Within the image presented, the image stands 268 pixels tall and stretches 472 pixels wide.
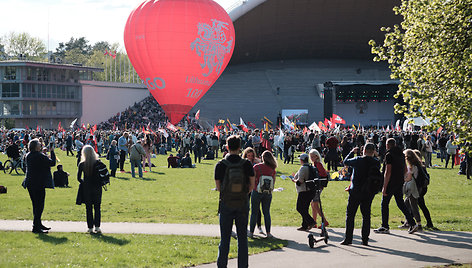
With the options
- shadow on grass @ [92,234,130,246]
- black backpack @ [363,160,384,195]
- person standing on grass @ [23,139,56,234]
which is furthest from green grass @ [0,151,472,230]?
black backpack @ [363,160,384,195]

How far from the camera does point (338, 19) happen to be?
228ft

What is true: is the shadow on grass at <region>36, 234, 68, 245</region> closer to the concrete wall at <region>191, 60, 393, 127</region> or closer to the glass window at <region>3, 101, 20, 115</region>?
the concrete wall at <region>191, 60, 393, 127</region>

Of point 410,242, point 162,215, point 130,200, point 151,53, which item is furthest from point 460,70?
point 151,53

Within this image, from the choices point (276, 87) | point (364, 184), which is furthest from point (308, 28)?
point (364, 184)

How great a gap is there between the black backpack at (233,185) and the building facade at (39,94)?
2622 inches

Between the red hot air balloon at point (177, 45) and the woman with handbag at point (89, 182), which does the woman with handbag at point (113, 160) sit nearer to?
the woman with handbag at point (89, 182)

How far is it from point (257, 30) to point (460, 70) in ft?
199

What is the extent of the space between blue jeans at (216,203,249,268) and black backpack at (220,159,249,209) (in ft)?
0.33

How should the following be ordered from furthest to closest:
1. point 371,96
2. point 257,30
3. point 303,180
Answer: point 257,30 < point 371,96 < point 303,180

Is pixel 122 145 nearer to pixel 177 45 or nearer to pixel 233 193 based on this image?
pixel 177 45

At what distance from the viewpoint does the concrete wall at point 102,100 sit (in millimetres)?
74062

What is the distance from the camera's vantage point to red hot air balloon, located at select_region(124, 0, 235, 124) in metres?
A: 37.7

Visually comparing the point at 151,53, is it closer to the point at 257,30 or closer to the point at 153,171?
the point at 153,171

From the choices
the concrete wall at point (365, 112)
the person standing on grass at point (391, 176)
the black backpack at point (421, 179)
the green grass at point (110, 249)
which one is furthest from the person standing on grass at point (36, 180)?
the concrete wall at point (365, 112)
